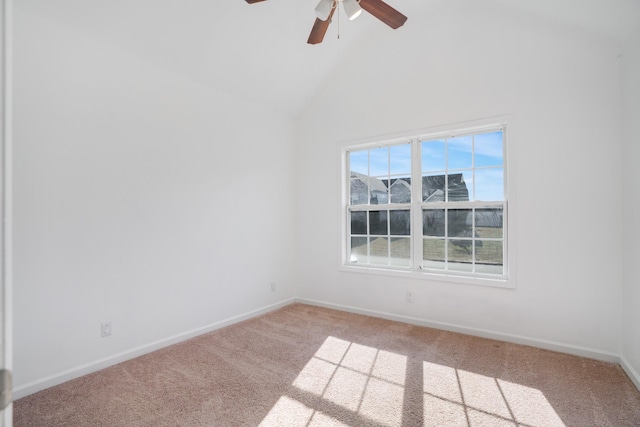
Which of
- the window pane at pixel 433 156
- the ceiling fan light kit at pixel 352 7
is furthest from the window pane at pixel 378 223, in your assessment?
the ceiling fan light kit at pixel 352 7

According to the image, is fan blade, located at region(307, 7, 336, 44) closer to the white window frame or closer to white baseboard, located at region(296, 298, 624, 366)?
the white window frame

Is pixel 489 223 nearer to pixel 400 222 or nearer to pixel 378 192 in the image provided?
pixel 400 222

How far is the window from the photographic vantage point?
10.7 feet

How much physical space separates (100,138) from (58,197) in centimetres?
56

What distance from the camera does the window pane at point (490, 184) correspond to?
3209 millimetres

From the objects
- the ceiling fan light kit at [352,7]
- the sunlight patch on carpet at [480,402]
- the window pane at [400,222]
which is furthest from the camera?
the window pane at [400,222]

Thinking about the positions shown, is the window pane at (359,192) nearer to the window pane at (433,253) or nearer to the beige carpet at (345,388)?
the window pane at (433,253)

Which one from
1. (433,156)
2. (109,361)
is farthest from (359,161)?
(109,361)

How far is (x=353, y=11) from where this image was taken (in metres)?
2.15

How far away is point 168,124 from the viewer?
3.03 meters

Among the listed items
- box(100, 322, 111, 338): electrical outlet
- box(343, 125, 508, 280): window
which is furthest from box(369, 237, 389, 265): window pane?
box(100, 322, 111, 338): electrical outlet

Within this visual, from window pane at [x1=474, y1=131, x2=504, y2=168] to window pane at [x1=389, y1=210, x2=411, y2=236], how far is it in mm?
931

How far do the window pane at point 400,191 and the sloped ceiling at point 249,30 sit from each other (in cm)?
167

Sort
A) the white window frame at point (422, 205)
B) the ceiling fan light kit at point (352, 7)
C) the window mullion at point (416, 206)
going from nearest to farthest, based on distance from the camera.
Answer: the ceiling fan light kit at point (352, 7) → the white window frame at point (422, 205) → the window mullion at point (416, 206)
